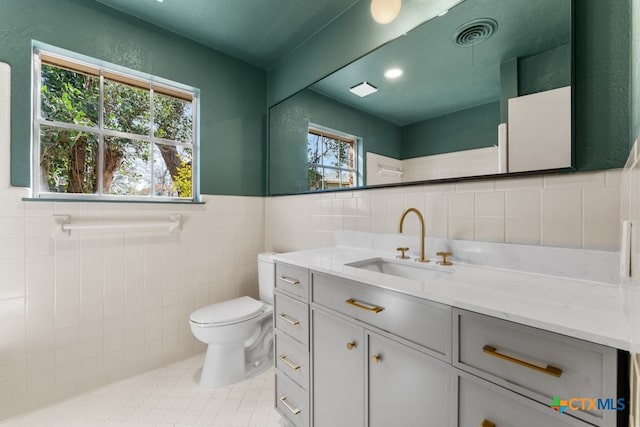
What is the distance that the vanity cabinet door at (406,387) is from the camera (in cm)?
77

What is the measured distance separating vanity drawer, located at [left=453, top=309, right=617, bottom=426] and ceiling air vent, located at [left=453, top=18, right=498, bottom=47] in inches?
46.9

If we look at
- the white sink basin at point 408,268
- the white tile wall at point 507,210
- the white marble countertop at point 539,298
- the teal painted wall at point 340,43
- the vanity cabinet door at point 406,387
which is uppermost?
the teal painted wall at point 340,43

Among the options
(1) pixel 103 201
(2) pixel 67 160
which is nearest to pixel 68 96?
(2) pixel 67 160

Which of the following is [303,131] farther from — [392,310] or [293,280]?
[392,310]

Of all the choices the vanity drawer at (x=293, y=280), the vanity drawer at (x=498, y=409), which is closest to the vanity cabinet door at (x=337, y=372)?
the vanity drawer at (x=293, y=280)

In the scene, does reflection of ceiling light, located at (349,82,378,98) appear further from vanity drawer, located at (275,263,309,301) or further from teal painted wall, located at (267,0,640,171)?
vanity drawer, located at (275,263,309,301)

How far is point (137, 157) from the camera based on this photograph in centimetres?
194

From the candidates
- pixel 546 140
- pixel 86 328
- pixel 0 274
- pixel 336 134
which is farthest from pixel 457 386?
pixel 0 274

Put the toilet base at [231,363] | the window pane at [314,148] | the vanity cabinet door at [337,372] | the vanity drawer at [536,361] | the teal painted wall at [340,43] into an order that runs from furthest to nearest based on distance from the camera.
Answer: the window pane at [314,148], the toilet base at [231,363], the teal painted wall at [340,43], the vanity cabinet door at [337,372], the vanity drawer at [536,361]

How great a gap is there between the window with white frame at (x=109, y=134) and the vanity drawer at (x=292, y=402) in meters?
1.55

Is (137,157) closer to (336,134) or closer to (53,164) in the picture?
(53,164)

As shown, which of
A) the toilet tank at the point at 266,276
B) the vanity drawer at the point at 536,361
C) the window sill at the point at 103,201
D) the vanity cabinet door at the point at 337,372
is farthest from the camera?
the toilet tank at the point at 266,276

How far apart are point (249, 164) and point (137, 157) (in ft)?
2.79

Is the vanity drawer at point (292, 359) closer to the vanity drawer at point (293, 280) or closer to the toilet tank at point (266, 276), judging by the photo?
the vanity drawer at point (293, 280)
